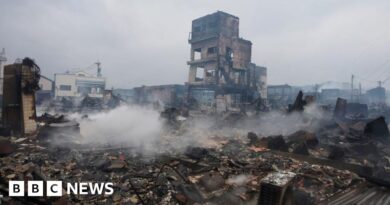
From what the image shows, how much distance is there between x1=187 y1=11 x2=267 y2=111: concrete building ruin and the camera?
30.5m

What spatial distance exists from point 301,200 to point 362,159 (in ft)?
18.5

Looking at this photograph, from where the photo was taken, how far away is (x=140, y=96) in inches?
1576

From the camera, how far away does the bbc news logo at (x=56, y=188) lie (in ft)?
15.0

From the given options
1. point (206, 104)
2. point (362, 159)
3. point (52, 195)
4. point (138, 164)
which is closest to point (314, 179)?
point (362, 159)

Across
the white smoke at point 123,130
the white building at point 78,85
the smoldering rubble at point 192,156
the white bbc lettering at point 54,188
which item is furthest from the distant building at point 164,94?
the white bbc lettering at point 54,188

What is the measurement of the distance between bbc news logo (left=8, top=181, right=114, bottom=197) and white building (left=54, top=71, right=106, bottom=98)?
44.8 meters

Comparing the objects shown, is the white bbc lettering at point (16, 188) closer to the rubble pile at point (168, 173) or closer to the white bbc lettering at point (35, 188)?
the white bbc lettering at point (35, 188)

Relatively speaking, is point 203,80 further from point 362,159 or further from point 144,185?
point 144,185

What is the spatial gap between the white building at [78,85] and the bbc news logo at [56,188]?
147ft

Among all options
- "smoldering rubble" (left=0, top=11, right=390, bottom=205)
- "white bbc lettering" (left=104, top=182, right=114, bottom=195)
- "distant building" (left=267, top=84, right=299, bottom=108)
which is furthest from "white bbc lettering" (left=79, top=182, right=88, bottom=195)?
"distant building" (left=267, top=84, right=299, bottom=108)

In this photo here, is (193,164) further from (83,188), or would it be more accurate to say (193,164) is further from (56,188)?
(56,188)

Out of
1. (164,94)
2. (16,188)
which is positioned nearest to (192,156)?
(16,188)

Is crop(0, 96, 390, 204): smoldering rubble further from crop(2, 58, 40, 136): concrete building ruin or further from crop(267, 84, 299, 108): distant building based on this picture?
crop(267, 84, 299, 108): distant building

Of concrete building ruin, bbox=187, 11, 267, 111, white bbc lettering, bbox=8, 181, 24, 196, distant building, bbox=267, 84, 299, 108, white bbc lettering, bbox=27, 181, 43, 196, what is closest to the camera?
white bbc lettering, bbox=8, 181, 24, 196
